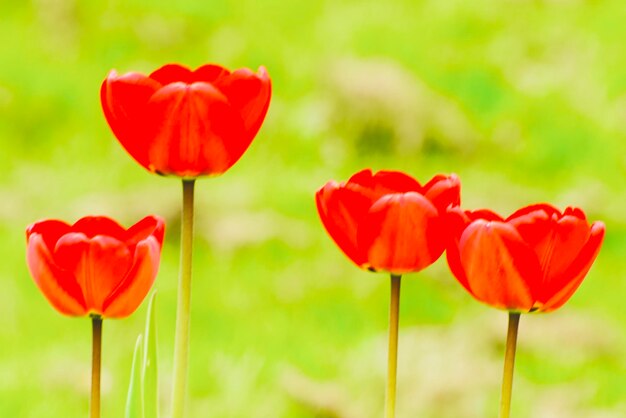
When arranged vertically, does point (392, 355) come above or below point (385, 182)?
below

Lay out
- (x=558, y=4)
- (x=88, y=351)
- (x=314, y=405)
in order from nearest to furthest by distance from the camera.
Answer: (x=314, y=405), (x=88, y=351), (x=558, y=4)

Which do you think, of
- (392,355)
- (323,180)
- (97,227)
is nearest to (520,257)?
(392,355)

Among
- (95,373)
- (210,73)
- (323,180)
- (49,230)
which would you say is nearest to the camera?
(95,373)

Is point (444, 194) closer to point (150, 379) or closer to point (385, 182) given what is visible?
point (385, 182)

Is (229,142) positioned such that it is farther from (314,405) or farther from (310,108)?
(310,108)

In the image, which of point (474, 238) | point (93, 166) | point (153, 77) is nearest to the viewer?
point (474, 238)

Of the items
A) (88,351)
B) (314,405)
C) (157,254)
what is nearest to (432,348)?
(314,405)

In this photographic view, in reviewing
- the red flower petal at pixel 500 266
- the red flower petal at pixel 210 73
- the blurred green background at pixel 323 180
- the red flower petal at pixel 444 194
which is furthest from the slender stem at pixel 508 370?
the blurred green background at pixel 323 180

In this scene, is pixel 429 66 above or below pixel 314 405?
above
